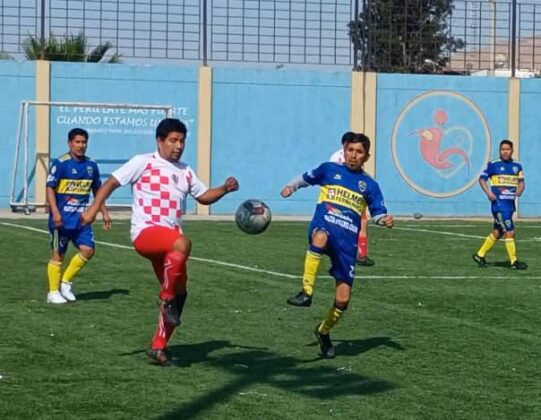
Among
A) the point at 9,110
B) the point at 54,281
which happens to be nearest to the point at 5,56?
the point at 9,110

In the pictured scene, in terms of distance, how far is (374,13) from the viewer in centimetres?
3409

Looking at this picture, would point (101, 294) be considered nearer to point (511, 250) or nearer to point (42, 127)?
point (511, 250)

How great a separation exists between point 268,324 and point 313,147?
20676 mm

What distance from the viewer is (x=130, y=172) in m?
9.50

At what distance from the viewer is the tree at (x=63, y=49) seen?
31.4 meters

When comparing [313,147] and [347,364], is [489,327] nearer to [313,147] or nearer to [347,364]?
[347,364]

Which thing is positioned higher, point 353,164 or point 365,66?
point 365,66

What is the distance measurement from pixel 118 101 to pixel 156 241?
72.3 ft

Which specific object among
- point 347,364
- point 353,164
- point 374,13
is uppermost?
point 374,13

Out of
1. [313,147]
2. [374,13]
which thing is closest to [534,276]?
[313,147]

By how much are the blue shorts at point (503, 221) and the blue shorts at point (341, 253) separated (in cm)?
856

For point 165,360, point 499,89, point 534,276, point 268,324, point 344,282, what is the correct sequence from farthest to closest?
point 499,89 → point 534,276 → point 268,324 → point 344,282 → point 165,360

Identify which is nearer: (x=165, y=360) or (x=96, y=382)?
(x=96, y=382)

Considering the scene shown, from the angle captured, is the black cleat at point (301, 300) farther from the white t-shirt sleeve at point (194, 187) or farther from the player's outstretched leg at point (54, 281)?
the player's outstretched leg at point (54, 281)
